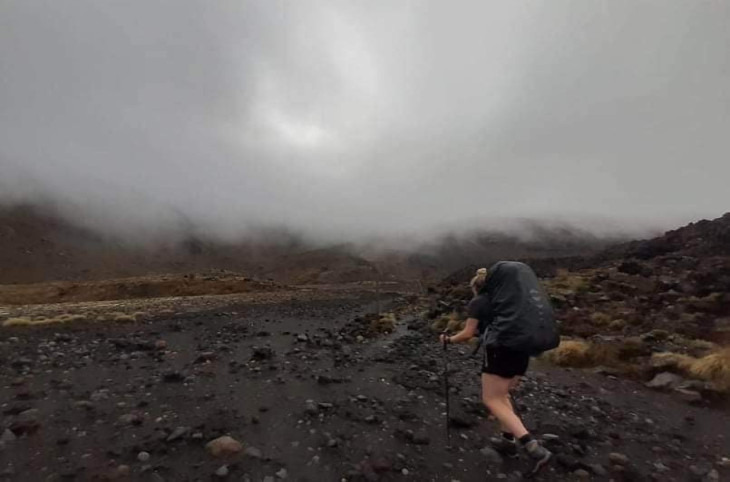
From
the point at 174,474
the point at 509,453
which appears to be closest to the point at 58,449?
the point at 174,474

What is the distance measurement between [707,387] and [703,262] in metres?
17.9

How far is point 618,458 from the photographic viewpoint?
7.27 meters

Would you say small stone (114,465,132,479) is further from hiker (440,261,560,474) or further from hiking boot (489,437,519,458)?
hiking boot (489,437,519,458)

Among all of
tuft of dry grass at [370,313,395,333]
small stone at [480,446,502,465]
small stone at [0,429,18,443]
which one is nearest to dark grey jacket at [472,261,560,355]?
small stone at [480,446,502,465]

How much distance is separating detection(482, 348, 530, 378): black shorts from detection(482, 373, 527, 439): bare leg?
142 millimetres

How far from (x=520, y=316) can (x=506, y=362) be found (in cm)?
88

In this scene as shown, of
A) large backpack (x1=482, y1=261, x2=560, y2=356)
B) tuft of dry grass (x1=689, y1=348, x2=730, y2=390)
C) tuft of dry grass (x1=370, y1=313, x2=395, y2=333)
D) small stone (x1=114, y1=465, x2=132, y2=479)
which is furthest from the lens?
tuft of dry grass (x1=370, y1=313, x2=395, y2=333)

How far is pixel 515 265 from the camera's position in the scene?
23.0 feet

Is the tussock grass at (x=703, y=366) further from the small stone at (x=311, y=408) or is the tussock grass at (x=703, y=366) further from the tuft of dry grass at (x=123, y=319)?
the tuft of dry grass at (x=123, y=319)

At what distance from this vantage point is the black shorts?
6668 mm

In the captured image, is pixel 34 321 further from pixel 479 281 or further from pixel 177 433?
pixel 479 281

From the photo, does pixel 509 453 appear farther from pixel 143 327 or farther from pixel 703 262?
pixel 703 262

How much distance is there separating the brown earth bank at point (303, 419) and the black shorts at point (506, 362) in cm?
166

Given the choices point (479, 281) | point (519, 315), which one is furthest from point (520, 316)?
point (479, 281)
